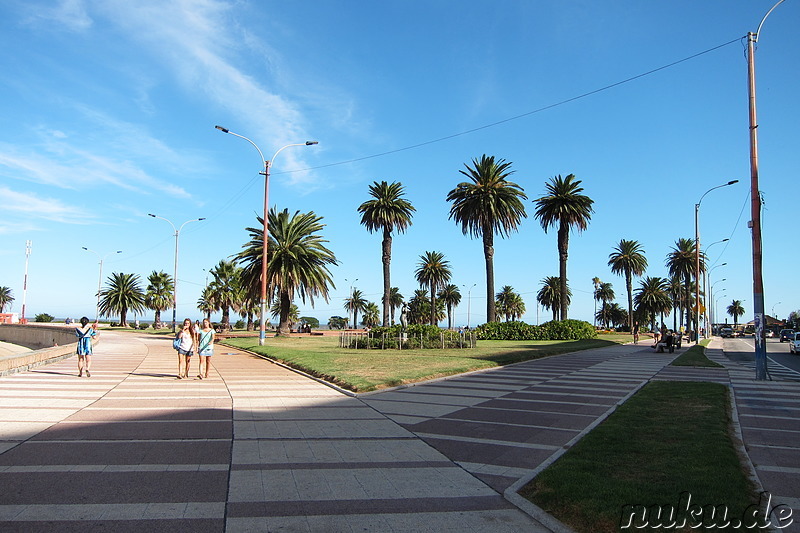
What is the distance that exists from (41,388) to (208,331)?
4.33m

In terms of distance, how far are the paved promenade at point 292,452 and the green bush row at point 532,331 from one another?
3318 centimetres

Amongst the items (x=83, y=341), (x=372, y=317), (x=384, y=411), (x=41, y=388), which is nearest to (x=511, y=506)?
(x=384, y=411)

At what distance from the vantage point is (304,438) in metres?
8.32

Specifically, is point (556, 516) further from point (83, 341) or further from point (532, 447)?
point (83, 341)

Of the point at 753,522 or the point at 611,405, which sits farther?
the point at 611,405

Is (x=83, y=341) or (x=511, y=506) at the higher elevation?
(x=83, y=341)

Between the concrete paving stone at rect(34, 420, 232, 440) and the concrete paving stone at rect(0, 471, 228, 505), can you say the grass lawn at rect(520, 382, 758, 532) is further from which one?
the concrete paving stone at rect(34, 420, 232, 440)

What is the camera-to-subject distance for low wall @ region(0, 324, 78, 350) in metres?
39.3

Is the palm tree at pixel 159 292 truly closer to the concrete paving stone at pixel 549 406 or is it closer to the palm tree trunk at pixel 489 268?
the palm tree trunk at pixel 489 268

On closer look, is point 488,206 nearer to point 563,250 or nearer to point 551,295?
point 563,250

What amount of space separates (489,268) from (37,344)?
3930cm

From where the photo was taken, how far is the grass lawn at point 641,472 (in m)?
5.02

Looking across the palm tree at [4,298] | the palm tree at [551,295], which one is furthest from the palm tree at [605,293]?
the palm tree at [4,298]

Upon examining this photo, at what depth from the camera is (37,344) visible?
155 feet
